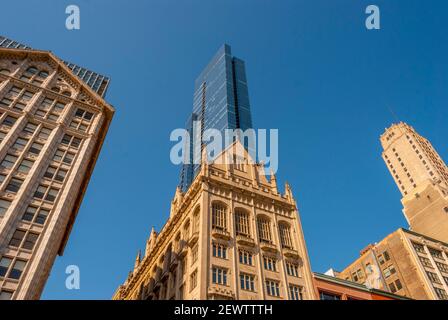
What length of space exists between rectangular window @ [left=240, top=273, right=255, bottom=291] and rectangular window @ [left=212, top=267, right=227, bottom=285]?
230 centimetres

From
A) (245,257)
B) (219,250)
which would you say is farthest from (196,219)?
(245,257)

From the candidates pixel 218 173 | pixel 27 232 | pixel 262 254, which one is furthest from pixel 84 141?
pixel 262 254

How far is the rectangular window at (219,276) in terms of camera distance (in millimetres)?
41016

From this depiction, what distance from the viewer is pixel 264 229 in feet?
168

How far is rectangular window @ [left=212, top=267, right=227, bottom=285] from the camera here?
135 ft

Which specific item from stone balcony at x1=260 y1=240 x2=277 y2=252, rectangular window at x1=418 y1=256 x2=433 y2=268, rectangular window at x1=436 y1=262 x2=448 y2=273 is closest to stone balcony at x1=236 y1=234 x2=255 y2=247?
stone balcony at x1=260 y1=240 x2=277 y2=252

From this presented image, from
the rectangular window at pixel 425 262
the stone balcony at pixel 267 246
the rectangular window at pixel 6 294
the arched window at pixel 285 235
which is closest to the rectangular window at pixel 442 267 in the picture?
the rectangular window at pixel 425 262

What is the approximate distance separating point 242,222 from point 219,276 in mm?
10200

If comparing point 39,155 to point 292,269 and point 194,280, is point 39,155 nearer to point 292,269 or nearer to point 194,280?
point 194,280

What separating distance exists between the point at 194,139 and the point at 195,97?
1049 inches

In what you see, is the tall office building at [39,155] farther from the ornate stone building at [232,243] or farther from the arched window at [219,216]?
the arched window at [219,216]

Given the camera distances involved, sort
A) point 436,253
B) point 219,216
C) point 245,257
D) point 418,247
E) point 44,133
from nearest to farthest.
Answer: point 245,257 → point 219,216 → point 44,133 → point 418,247 → point 436,253
